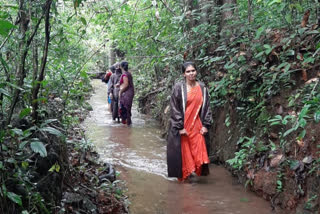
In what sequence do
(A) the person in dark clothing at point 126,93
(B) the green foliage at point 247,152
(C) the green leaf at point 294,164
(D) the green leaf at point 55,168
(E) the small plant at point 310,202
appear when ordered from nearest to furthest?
(D) the green leaf at point 55,168
(E) the small plant at point 310,202
(C) the green leaf at point 294,164
(B) the green foliage at point 247,152
(A) the person in dark clothing at point 126,93

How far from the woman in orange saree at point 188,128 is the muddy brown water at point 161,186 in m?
0.25

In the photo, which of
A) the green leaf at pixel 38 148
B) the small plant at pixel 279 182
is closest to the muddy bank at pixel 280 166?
the small plant at pixel 279 182

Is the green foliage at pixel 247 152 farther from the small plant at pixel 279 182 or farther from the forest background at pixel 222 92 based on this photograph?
the small plant at pixel 279 182

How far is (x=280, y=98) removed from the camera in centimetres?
467

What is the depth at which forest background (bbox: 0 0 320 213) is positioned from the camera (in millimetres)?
2855

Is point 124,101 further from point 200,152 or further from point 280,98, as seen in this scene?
point 280,98

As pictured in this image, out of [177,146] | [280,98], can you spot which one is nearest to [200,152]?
[177,146]

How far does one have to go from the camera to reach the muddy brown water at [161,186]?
4.10 metres

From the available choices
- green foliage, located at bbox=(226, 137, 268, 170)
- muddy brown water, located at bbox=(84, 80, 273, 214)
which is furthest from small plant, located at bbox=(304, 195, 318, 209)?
green foliage, located at bbox=(226, 137, 268, 170)

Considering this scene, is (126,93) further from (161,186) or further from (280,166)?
(280,166)

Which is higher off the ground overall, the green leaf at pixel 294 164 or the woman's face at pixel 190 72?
the woman's face at pixel 190 72

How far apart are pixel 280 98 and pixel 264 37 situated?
3.81 ft

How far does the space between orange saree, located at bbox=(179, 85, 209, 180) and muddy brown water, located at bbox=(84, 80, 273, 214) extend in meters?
0.28

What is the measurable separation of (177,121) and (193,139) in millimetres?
378
